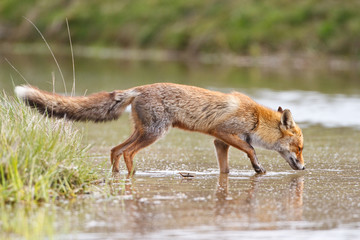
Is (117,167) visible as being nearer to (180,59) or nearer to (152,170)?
(152,170)

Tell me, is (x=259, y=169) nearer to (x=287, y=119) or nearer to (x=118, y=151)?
(x=287, y=119)

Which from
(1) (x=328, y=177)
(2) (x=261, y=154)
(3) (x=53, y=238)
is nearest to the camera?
(3) (x=53, y=238)

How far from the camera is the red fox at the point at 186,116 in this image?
907 cm

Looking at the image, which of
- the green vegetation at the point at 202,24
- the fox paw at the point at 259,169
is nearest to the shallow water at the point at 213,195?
the fox paw at the point at 259,169

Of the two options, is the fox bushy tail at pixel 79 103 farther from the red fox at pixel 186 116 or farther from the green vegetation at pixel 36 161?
the green vegetation at pixel 36 161

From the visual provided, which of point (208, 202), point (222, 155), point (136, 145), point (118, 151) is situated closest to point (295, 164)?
point (222, 155)

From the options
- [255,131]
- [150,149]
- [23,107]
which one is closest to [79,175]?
[23,107]

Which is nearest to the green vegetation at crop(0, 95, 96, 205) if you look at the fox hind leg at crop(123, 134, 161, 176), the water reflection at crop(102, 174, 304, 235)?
the water reflection at crop(102, 174, 304, 235)

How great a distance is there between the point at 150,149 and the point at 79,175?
4.10 meters

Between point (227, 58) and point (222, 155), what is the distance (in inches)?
1147

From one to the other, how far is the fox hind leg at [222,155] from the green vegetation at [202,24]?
77.9 feet

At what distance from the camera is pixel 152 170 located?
948 cm

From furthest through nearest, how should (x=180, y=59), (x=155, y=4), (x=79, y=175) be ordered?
(x=155, y=4), (x=180, y=59), (x=79, y=175)

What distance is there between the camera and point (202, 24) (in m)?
41.4
